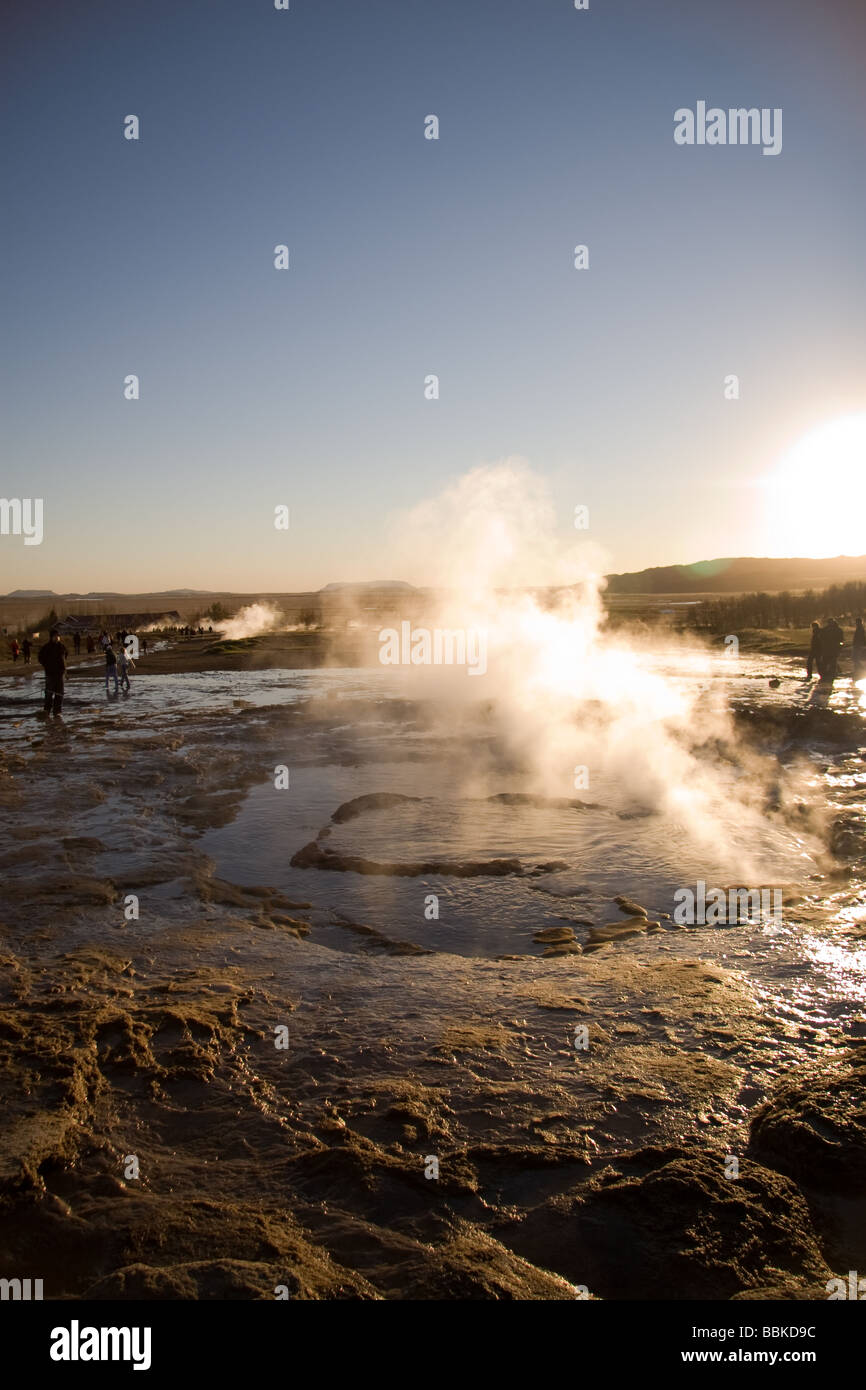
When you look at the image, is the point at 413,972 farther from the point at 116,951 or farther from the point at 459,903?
the point at 116,951

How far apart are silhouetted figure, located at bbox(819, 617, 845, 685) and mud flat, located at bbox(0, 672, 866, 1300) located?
14705mm

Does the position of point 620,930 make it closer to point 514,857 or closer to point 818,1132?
point 514,857

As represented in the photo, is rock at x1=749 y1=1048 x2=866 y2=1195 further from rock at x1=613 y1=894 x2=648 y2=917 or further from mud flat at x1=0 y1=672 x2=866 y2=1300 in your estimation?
rock at x1=613 y1=894 x2=648 y2=917

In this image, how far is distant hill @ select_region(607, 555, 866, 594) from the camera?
13512 centimetres

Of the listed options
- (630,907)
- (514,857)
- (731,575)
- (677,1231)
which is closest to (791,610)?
(514,857)

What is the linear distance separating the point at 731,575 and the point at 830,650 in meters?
142

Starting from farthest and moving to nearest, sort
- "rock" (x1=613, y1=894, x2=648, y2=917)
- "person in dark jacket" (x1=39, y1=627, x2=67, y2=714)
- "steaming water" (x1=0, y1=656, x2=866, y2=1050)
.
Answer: "person in dark jacket" (x1=39, y1=627, x2=67, y2=714)
"rock" (x1=613, y1=894, x2=648, y2=917)
"steaming water" (x1=0, y1=656, x2=866, y2=1050)

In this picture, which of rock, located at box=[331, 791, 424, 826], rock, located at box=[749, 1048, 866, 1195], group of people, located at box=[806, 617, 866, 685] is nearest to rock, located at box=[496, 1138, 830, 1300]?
rock, located at box=[749, 1048, 866, 1195]

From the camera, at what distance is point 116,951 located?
5.75 m

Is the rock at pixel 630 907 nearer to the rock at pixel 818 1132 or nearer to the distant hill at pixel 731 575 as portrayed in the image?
the rock at pixel 818 1132

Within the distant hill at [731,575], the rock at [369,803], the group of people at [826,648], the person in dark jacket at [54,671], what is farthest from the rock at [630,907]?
the distant hill at [731,575]

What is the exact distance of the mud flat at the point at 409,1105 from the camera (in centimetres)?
289
